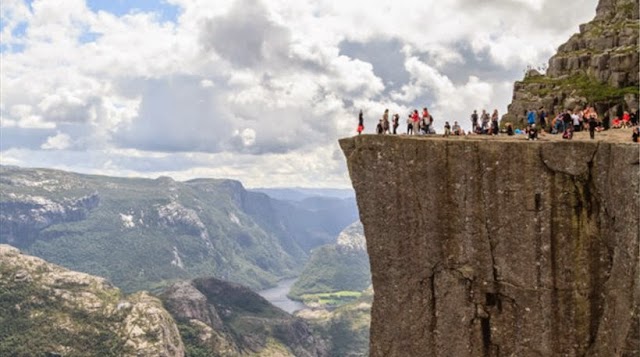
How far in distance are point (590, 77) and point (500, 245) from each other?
123 ft

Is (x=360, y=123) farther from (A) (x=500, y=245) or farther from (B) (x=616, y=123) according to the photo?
(B) (x=616, y=123)

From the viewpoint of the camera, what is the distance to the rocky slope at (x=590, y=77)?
55.8 meters

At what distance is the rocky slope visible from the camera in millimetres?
55750

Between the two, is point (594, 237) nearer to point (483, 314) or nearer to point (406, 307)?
point (483, 314)

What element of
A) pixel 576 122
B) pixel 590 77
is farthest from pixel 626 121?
pixel 590 77

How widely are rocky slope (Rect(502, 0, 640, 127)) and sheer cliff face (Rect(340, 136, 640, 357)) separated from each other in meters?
26.7

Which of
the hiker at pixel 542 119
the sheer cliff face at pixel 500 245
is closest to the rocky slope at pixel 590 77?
the hiker at pixel 542 119

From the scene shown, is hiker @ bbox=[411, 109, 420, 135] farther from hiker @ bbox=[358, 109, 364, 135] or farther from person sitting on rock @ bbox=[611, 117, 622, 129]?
person sitting on rock @ bbox=[611, 117, 622, 129]

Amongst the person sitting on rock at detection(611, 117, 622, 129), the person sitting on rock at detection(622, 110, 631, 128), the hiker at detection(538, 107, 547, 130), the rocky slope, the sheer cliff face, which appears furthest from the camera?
the rocky slope

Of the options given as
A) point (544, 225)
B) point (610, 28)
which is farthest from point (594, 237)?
point (610, 28)

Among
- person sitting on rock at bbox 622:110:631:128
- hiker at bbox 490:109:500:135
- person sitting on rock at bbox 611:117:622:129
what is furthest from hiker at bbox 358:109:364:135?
person sitting on rock at bbox 622:110:631:128

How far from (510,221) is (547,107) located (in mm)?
30302

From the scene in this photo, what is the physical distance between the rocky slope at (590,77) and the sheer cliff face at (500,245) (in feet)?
87.7

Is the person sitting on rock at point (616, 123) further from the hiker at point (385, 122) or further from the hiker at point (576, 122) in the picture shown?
the hiker at point (385, 122)
